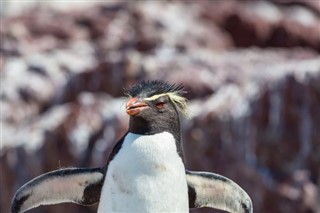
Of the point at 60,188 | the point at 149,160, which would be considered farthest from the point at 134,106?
the point at 60,188

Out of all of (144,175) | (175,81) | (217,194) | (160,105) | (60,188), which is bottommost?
(175,81)

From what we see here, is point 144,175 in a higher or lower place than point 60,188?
higher

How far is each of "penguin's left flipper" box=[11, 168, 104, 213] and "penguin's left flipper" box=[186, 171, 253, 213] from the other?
0.47 m

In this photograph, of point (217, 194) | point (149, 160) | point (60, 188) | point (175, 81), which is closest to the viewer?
point (149, 160)

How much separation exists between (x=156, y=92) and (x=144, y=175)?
364 millimetres

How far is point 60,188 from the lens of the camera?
454 centimetres

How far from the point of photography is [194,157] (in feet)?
33.7

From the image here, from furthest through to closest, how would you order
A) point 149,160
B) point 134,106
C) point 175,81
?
1. point 175,81
2. point 149,160
3. point 134,106

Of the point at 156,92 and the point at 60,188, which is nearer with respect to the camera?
the point at 156,92

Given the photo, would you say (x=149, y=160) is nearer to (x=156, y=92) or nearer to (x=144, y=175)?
(x=144, y=175)

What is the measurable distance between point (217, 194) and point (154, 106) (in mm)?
753

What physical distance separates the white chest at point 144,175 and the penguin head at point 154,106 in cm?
5

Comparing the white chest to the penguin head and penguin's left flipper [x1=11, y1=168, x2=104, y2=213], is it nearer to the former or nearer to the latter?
the penguin head

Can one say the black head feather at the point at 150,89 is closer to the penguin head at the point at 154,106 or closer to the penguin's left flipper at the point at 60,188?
the penguin head at the point at 154,106
